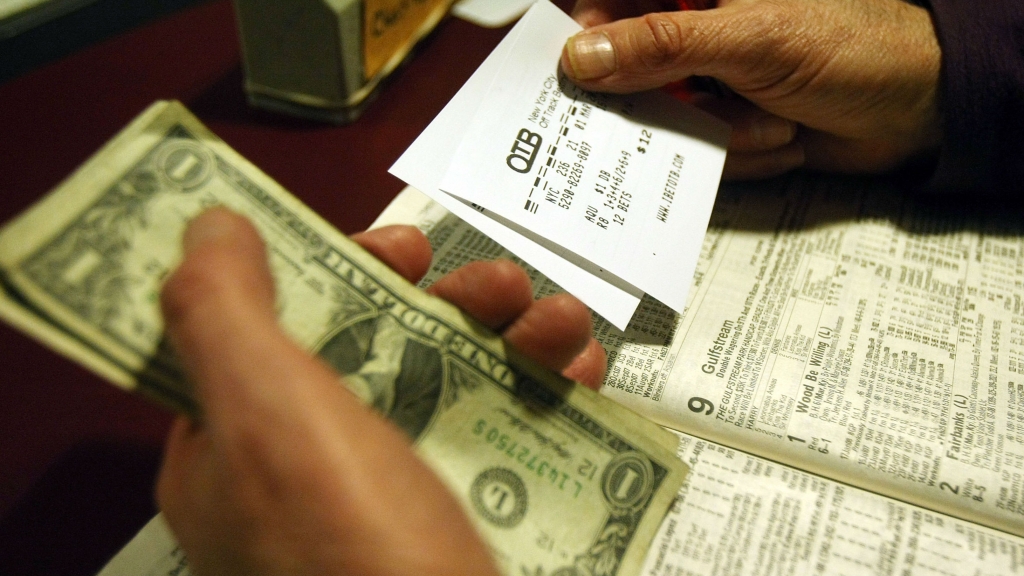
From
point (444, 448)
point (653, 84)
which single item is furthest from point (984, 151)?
point (444, 448)

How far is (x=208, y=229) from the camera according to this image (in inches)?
13.8

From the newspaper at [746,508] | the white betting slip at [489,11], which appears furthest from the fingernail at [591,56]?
the white betting slip at [489,11]

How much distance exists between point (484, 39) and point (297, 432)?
81 centimetres

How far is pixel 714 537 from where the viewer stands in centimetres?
46

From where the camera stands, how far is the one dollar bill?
1.19 feet

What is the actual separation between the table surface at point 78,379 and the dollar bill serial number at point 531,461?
274mm

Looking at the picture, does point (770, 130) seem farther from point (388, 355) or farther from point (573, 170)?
point (388, 355)

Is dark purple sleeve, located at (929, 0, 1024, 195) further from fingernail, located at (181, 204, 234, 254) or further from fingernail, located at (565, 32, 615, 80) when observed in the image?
fingernail, located at (181, 204, 234, 254)

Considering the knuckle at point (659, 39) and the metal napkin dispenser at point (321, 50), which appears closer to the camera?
the knuckle at point (659, 39)

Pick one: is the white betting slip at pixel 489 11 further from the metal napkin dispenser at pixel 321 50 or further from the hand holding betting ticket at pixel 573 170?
the hand holding betting ticket at pixel 573 170

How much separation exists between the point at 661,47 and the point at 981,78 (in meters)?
0.34

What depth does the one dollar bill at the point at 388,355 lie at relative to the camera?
1.19 feet

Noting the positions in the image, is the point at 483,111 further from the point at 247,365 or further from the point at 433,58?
the point at 433,58

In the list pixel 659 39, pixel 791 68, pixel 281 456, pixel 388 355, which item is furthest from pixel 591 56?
pixel 281 456
